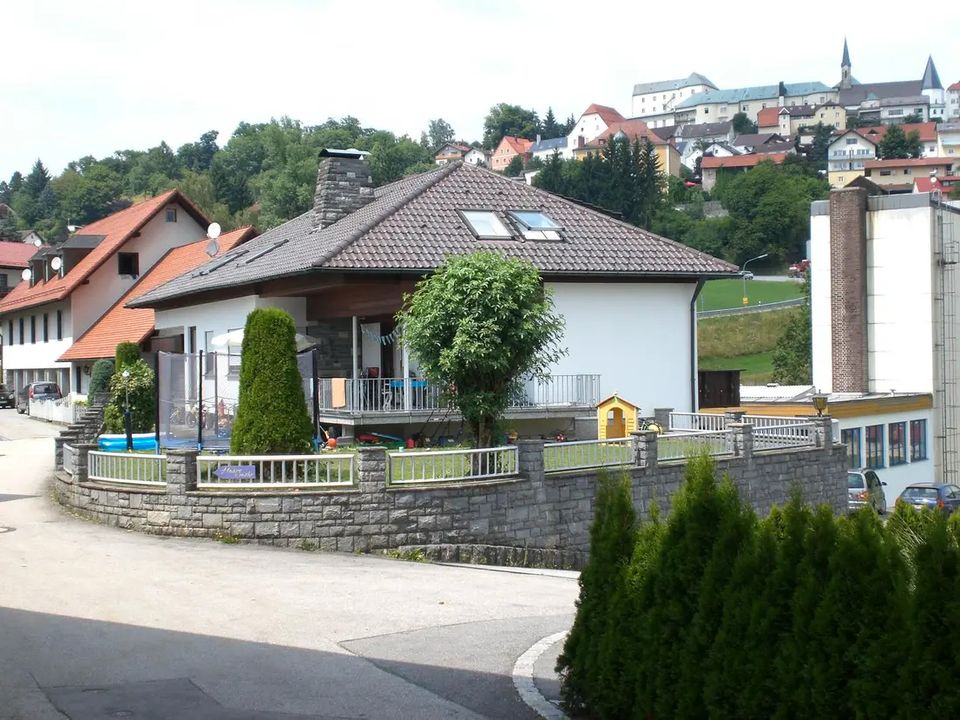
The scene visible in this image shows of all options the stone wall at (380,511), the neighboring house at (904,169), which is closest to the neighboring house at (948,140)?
the neighboring house at (904,169)

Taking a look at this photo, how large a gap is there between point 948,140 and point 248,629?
8076 inches

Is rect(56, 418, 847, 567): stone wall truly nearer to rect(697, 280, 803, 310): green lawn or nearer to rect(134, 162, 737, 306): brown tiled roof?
rect(134, 162, 737, 306): brown tiled roof

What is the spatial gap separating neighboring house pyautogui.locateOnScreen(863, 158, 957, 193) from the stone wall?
16333 cm

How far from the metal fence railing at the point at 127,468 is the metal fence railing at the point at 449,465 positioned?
3430 millimetres

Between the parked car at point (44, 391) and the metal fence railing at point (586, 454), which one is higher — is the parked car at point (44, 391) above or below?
above

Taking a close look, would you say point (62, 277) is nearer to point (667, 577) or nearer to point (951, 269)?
point (951, 269)

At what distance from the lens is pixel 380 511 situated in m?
16.5

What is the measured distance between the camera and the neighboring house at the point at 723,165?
175250 mm

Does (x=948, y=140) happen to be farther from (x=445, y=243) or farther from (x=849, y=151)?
(x=445, y=243)

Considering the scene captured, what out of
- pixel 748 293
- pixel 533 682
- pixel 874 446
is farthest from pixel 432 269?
pixel 748 293

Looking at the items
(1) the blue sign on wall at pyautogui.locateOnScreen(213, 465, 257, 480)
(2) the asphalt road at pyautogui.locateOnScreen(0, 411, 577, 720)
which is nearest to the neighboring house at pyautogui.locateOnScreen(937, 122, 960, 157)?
(1) the blue sign on wall at pyautogui.locateOnScreen(213, 465, 257, 480)

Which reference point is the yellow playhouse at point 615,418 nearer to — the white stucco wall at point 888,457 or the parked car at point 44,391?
the white stucco wall at point 888,457

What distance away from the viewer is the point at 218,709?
8531 millimetres

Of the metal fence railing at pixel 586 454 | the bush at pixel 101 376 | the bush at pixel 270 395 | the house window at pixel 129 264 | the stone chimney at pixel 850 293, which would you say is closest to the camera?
the bush at pixel 270 395
